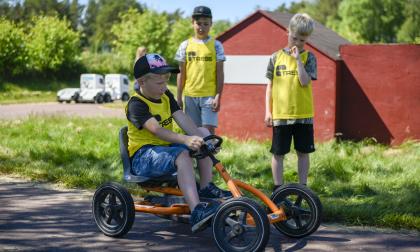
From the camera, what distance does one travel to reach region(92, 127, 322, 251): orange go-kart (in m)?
3.90

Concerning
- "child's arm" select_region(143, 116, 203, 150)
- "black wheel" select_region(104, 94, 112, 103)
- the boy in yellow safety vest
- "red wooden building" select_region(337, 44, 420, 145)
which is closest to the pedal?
"child's arm" select_region(143, 116, 203, 150)

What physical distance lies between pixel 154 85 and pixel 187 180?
2.65ft

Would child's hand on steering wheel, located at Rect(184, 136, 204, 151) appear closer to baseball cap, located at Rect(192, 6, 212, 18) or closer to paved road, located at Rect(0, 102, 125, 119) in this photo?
baseball cap, located at Rect(192, 6, 212, 18)

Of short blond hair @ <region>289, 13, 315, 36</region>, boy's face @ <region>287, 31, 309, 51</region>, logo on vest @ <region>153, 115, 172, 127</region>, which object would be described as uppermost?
short blond hair @ <region>289, 13, 315, 36</region>

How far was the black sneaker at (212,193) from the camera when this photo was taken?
4430mm

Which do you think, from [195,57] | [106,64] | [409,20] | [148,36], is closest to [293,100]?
[195,57]

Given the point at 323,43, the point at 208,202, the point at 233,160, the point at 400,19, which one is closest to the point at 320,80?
the point at 323,43

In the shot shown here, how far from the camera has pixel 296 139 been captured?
18.1 ft

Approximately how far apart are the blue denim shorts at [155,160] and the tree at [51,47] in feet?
122

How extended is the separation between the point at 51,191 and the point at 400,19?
2165 inches

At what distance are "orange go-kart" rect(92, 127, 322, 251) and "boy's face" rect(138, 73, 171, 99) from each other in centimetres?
38

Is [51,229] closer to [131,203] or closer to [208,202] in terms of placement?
[131,203]

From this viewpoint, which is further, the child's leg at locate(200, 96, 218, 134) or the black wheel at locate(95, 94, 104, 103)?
the black wheel at locate(95, 94, 104, 103)

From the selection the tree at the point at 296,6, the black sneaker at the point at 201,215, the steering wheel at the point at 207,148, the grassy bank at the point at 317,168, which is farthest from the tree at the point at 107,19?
the black sneaker at the point at 201,215
